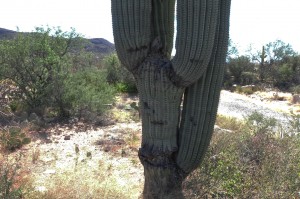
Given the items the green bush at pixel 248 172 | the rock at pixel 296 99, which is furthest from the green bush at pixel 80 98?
the rock at pixel 296 99

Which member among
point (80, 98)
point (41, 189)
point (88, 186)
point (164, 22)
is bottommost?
point (41, 189)

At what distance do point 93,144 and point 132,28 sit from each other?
14.8 ft

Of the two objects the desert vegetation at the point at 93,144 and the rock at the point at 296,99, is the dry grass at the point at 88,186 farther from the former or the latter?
the rock at the point at 296,99

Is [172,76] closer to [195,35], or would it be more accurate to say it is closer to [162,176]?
[195,35]

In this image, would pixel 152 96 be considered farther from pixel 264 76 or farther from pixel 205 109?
pixel 264 76

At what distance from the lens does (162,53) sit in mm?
4305

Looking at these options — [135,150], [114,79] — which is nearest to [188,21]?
[135,150]

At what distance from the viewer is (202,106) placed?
4.13 m

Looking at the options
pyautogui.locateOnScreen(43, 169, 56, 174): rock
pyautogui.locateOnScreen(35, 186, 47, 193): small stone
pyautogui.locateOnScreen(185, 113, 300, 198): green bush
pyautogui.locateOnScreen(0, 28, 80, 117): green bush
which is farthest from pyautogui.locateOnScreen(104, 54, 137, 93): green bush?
pyautogui.locateOnScreen(35, 186, 47, 193): small stone

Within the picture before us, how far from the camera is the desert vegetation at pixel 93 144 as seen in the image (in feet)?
16.1

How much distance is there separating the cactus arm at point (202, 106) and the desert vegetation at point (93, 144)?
818 mm

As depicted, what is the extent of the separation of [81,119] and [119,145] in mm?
2674

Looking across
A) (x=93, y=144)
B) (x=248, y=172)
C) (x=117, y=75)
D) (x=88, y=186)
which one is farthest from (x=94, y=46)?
(x=248, y=172)

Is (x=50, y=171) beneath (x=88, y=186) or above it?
beneath
